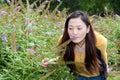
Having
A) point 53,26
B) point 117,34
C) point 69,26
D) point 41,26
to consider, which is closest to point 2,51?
point 69,26

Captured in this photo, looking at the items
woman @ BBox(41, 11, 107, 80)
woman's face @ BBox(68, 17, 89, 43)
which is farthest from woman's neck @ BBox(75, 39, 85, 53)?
woman's face @ BBox(68, 17, 89, 43)

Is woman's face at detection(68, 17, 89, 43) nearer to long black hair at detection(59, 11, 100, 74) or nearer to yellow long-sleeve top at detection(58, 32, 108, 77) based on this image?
long black hair at detection(59, 11, 100, 74)

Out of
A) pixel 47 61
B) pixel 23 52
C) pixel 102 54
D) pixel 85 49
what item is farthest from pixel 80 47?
pixel 23 52

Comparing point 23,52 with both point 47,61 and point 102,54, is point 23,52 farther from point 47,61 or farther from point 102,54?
point 102,54

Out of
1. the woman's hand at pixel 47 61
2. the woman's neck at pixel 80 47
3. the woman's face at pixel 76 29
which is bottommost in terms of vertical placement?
the woman's hand at pixel 47 61

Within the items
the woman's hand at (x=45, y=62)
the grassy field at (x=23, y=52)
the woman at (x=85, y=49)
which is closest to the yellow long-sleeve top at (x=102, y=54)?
the woman at (x=85, y=49)

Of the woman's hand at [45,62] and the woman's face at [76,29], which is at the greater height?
the woman's face at [76,29]

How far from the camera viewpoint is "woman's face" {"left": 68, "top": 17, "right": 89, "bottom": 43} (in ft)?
10.6

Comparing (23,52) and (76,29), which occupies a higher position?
(76,29)

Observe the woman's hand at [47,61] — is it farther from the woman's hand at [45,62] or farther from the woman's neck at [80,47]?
the woman's neck at [80,47]

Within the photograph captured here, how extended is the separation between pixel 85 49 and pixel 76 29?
26 cm

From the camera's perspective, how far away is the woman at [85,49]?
10.8 ft

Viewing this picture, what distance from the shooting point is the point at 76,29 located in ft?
10.6

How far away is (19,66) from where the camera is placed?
10.2ft
